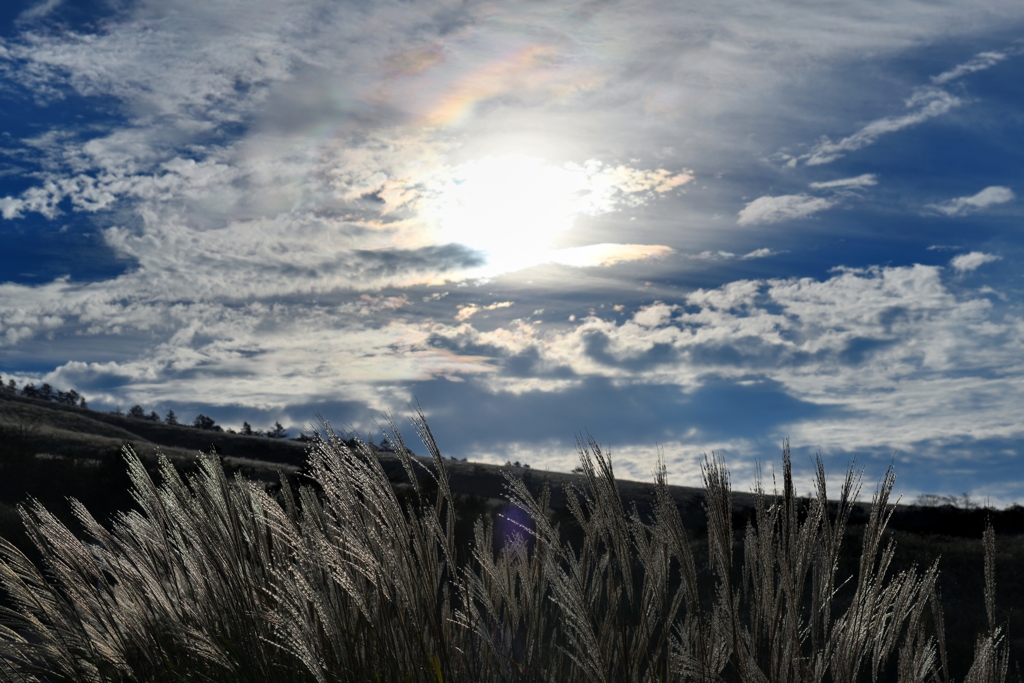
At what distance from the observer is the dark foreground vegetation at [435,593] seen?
1.94m

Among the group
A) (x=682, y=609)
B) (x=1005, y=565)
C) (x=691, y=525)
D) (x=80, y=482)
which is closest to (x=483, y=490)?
(x=691, y=525)

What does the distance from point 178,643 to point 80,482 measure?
53.4 feet

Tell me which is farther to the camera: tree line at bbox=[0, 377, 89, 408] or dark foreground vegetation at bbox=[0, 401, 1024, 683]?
tree line at bbox=[0, 377, 89, 408]

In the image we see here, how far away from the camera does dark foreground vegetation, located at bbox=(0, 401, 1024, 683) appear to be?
6.35 ft

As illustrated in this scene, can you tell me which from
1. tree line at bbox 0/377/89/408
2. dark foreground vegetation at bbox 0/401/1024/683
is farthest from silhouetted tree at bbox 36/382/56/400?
dark foreground vegetation at bbox 0/401/1024/683

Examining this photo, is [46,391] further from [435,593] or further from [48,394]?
[435,593]

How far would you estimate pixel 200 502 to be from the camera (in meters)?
2.98

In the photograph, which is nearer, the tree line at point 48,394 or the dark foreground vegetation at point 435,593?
the dark foreground vegetation at point 435,593

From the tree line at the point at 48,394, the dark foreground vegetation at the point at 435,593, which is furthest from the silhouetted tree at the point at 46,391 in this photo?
the dark foreground vegetation at the point at 435,593

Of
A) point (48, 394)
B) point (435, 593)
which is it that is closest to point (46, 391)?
point (48, 394)

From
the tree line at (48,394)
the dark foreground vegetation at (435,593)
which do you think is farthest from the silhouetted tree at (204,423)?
the dark foreground vegetation at (435,593)

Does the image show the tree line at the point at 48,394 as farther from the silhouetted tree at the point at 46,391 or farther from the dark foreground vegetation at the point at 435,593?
the dark foreground vegetation at the point at 435,593

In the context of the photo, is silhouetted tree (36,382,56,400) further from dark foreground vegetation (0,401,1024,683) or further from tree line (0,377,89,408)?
dark foreground vegetation (0,401,1024,683)

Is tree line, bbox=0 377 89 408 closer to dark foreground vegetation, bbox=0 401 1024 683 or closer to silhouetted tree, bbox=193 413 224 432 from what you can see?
silhouetted tree, bbox=193 413 224 432
